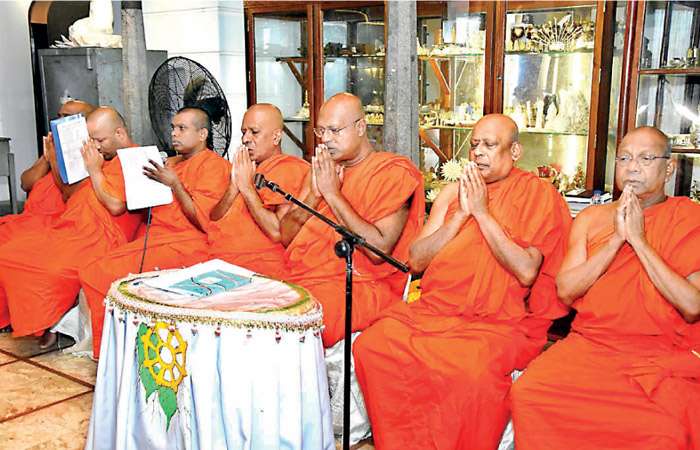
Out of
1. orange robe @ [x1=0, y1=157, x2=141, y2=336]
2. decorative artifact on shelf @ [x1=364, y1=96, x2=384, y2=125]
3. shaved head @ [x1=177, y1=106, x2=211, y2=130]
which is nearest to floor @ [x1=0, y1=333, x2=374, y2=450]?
orange robe @ [x1=0, y1=157, x2=141, y2=336]

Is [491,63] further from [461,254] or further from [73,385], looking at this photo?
[73,385]

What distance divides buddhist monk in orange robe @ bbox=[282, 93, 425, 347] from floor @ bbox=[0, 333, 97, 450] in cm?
127

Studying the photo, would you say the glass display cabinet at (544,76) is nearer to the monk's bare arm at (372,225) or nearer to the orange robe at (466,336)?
the orange robe at (466,336)

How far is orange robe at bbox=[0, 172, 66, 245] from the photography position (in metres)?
5.15

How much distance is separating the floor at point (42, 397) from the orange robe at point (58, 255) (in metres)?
0.19

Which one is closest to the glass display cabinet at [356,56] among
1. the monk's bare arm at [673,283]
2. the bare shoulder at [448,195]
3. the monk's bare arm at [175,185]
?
the monk's bare arm at [175,185]

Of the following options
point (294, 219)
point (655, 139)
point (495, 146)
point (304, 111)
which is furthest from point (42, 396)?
point (304, 111)

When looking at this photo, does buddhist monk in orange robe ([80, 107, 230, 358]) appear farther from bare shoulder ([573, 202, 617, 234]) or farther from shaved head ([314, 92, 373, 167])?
bare shoulder ([573, 202, 617, 234])

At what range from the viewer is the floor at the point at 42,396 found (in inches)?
142

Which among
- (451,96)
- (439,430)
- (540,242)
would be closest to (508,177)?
(540,242)

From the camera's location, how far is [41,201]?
210 inches

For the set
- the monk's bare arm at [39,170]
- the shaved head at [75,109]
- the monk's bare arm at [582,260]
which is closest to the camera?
the monk's bare arm at [582,260]

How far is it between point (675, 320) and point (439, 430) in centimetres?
98

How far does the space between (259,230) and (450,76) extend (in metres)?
2.27
